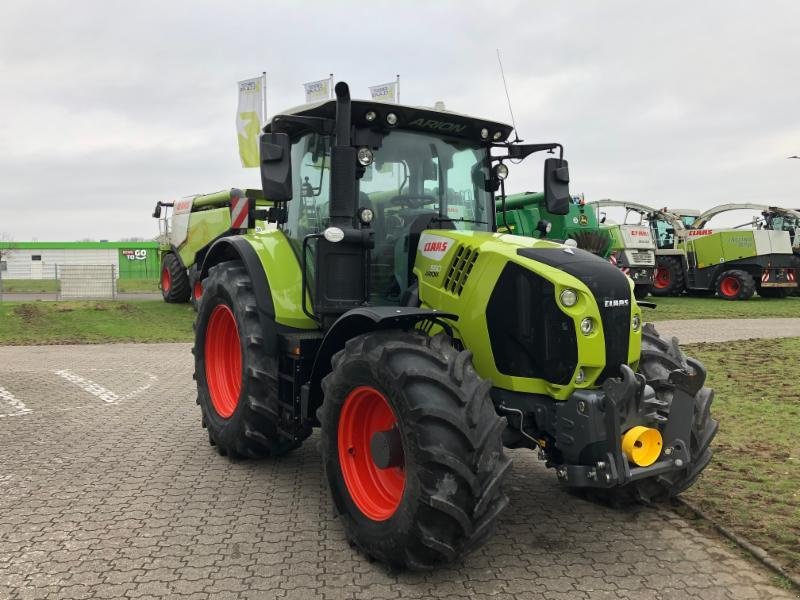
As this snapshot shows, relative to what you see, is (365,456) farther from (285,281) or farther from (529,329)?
(285,281)

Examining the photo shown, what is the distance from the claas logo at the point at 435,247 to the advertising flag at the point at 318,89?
16.4 metres

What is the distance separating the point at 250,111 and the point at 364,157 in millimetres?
16877

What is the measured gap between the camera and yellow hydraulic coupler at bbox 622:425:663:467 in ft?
10.9

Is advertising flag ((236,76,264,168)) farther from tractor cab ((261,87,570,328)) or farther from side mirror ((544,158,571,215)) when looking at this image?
side mirror ((544,158,571,215))

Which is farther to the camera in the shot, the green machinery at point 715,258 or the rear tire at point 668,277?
the rear tire at point 668,277

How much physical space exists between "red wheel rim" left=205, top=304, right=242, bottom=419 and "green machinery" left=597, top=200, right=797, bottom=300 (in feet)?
63.0

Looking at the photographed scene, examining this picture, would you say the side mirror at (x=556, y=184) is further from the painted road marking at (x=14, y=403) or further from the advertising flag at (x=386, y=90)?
the advertising flag at (x=386, y=90)

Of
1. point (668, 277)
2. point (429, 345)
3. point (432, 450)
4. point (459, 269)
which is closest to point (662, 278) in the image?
point (668, 277)

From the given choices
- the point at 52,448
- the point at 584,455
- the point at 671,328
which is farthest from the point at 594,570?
the point at 671,328

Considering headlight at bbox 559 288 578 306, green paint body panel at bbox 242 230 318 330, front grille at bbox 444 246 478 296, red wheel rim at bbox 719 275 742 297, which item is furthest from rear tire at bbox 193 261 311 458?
red wheel rim at bbox 719 275 742 297

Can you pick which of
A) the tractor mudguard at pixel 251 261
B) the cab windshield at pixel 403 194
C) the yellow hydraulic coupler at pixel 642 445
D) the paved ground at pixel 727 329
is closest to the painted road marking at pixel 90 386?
the tractor mudguard at pixel 251 261

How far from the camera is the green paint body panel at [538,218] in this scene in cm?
1473

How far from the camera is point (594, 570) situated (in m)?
3.38

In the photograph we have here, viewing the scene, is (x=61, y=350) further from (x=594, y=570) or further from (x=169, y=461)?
(x=594, y=570)
